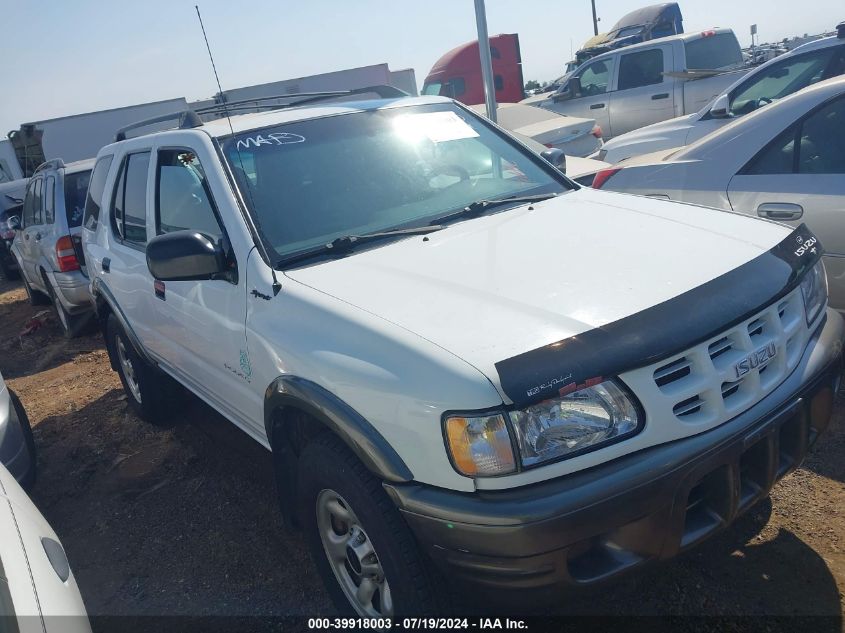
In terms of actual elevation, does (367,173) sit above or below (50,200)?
above

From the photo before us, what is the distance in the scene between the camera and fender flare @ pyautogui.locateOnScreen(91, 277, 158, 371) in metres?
4.33

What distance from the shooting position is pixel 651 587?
8.61ft

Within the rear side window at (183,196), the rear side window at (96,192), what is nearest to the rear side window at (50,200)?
the rear side window at (96,192)

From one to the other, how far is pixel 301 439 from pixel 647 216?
1639 mm

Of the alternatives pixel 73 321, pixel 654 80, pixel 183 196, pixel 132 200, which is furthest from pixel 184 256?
pixel 654 80

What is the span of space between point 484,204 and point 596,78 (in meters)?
10.3

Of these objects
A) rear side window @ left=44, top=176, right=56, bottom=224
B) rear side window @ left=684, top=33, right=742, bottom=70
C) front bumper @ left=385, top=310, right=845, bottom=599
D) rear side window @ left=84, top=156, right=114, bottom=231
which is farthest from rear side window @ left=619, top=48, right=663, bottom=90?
front bumper @ left=385, top=310, right=845, bottom=599

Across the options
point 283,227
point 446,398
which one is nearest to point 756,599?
point 446,398

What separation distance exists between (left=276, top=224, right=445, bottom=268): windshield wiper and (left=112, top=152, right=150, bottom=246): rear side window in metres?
1.51

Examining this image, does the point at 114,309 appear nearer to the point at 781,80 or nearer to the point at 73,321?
the point at 73,321

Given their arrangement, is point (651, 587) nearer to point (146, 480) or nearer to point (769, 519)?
point (769, 519)

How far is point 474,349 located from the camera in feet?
6.39

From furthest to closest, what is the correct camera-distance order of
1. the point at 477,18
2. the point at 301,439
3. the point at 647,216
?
the point at 477,18 → the point at 647,216 → the point at 301,439

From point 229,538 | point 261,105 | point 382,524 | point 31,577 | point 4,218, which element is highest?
point 261,105
